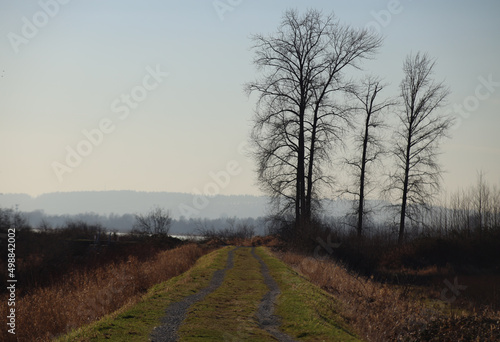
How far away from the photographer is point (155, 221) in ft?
214

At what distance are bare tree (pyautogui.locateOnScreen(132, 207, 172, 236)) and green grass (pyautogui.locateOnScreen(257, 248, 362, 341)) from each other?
48.0 m

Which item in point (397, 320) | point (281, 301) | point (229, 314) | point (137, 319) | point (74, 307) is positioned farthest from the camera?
point (74, 307)

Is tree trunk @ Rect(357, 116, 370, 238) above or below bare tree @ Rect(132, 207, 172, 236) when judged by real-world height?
above

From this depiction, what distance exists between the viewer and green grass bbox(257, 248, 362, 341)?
10.7 metres

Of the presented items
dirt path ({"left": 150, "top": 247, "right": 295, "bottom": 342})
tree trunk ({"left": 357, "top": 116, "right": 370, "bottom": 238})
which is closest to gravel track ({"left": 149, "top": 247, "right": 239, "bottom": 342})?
dirt path ({"left": 150, "top": 247, "right": 295, "bottom": 342})

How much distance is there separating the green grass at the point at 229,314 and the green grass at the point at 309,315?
2.58ft

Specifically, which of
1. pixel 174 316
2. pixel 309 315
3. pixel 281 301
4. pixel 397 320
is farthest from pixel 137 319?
pixel 397 320

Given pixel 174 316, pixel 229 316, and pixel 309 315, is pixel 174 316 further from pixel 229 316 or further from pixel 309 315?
pixel 309 315

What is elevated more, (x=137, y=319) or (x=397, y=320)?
(x=137, y=319)

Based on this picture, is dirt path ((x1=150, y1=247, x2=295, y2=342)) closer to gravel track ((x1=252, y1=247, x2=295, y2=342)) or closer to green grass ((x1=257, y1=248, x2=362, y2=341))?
gravel track ((x1=252, y1=247, x2=295, y2=342))

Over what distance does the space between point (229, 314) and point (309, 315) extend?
2.11 m

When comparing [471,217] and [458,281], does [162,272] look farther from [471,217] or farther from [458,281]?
[471,217]

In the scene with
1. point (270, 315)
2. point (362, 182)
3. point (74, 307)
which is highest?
point (362, 182)

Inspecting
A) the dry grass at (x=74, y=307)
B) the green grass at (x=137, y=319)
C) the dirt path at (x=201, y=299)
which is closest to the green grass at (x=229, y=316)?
the green grass at (x=137, y=319)
